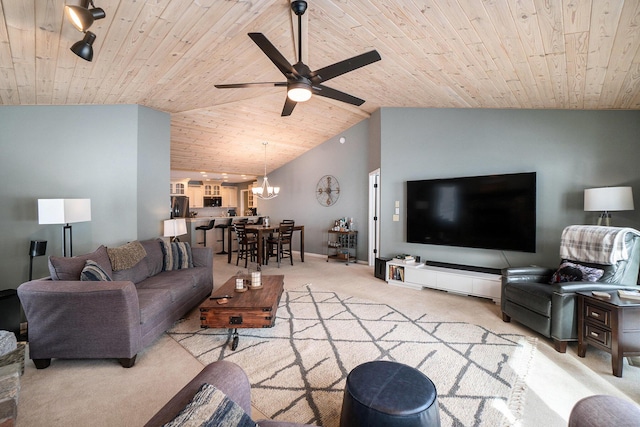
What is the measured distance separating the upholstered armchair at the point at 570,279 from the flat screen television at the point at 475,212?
2.16ft

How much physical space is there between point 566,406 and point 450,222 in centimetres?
295

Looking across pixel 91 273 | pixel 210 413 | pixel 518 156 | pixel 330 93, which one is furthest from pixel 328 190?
pixel 210 413

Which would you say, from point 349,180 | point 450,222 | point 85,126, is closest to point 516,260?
point 450,222

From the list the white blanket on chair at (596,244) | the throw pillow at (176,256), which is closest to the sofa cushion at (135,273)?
the throw pillow at (176,256)

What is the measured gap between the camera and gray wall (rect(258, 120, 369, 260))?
6.72m

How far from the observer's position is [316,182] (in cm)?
779

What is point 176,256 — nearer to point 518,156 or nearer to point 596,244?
point 596,244

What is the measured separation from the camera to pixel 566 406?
74.6 inches

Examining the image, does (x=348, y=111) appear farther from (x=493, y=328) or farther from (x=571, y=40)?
(x=493, y=328)

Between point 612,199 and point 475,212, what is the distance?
146cm

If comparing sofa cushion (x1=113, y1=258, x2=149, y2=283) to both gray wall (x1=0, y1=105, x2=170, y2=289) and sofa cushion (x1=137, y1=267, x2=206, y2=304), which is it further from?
gray wall (x1=0, y1=105, x2=170, y2=289)

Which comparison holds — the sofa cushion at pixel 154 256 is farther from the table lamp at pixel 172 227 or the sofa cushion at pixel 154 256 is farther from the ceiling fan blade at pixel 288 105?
the ceiling fan blade at pixel 288 105

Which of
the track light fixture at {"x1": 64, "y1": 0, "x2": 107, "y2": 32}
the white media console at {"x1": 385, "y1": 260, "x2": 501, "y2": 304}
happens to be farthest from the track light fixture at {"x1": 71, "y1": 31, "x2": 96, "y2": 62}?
the white media console at {"x1": 385, "y1": 260, "x2": 501, "y2": 304}

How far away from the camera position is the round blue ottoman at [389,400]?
127 cm
